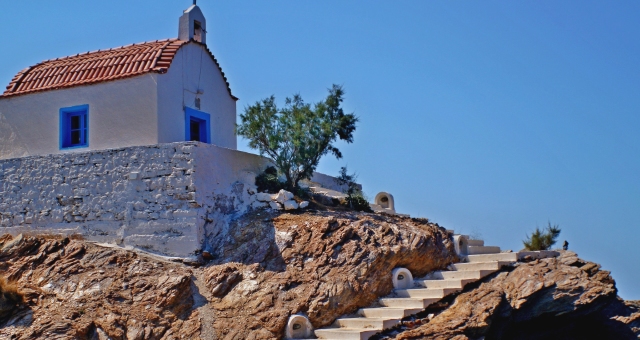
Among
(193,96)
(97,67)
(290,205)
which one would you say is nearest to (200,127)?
(193,96)

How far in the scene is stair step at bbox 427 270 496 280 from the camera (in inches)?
604

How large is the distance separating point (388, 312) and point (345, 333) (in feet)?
3.58

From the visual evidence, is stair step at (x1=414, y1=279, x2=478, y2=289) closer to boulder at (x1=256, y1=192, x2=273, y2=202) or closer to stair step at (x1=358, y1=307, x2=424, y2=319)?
stair step at (x1=358, y1=307, x2=424, y2=319)

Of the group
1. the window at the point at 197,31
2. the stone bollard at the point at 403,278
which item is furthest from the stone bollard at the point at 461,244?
the window at the point at 197,31

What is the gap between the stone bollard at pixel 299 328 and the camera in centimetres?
1400

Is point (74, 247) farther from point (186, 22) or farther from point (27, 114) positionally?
point (186, 22)

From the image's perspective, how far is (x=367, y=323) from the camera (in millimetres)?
14047

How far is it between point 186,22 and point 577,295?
1106 cm

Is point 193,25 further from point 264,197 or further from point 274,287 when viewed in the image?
point 274,287

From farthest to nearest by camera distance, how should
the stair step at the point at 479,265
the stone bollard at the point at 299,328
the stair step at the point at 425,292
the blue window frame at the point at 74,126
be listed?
the blue window frame at the point at 74,126, the stair step at the point at 479,265, the stair step at the point at 425,292, the stone bollard at the point at 299,328

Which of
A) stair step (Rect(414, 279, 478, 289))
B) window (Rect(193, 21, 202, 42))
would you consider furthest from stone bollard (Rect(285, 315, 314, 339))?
window (Rect(193, 21, 202, 42))

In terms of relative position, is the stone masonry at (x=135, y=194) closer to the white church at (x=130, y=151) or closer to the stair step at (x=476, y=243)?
the white church at (x=130, y=151)

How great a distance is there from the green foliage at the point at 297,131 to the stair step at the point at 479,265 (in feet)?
13.2

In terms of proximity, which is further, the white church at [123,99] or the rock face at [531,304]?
the white church at [123,99]
